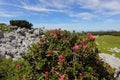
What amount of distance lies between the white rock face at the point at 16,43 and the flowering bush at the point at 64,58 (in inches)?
448

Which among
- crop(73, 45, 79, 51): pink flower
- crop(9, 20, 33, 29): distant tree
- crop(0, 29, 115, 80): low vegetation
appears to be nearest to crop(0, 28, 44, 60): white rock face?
crop(9, 20, 33, 29): distant tree

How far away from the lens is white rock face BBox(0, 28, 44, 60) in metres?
22.5

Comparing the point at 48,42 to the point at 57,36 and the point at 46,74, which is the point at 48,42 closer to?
the point at 57,36

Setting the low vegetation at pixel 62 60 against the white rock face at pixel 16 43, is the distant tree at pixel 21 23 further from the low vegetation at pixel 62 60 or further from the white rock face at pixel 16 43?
the low vegetation at pixel 62 60

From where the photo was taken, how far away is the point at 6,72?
1641cm

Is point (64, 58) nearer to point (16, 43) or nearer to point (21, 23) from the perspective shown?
point (16, 43)

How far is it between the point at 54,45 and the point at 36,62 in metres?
0.87

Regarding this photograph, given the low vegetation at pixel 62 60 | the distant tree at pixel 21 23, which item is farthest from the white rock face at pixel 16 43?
the low vegetation at pixel 62 60

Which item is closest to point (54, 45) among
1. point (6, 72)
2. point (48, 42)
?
point (48, 42)

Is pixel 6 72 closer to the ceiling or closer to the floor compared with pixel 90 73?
closer to the floor

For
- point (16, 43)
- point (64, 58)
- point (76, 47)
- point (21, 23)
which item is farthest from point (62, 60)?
point (21, 23)

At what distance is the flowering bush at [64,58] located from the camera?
32.1 ft

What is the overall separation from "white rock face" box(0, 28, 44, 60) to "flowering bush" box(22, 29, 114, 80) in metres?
11.4

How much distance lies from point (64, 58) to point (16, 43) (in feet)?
62.4
